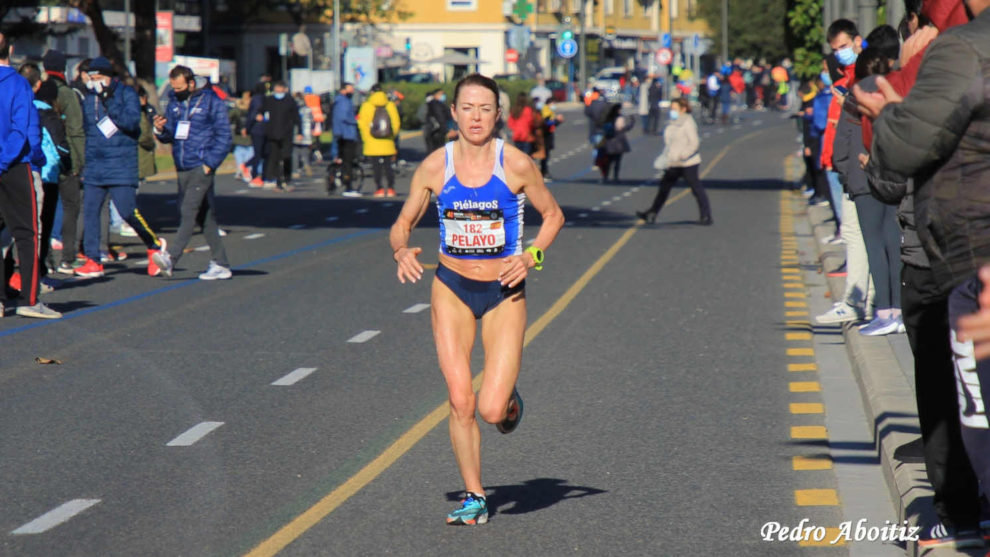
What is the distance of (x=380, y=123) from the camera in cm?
2822

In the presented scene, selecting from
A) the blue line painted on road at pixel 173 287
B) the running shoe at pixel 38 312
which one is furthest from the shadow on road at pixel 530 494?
the running shoe at pixel 38 312

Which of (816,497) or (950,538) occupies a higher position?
(950,538)

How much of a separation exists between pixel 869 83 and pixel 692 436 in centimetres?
284

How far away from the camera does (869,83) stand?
32.3 feet

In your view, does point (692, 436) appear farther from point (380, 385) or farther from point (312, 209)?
point (312, 209)

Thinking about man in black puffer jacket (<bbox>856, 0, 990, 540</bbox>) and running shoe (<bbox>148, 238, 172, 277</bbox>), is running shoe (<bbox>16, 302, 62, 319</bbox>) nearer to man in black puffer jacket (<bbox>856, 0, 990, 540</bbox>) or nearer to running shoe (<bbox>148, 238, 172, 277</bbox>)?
running shoe (<bbox>148, 238, 172, 277</bbox>)

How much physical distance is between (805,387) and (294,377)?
308 cm

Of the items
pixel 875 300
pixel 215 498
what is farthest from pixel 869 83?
pixel 215 498

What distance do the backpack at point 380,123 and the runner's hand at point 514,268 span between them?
72.3 feet

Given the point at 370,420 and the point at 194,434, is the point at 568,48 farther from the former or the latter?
the point at 194,434

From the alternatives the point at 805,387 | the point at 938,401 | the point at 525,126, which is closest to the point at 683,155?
the point at 525,126

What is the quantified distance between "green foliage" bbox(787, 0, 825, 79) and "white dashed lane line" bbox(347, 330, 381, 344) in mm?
20940

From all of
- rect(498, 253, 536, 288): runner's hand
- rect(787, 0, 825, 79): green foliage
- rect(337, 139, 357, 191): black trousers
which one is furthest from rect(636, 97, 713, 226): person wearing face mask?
rect(498, 253, 536, 288): runner's hand

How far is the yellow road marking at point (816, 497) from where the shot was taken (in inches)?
268
